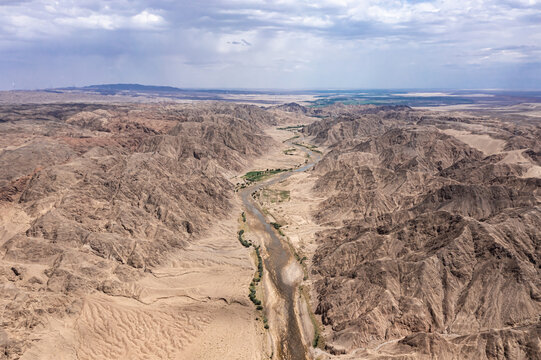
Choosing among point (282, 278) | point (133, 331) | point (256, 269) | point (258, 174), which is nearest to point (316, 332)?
point (282, 278)

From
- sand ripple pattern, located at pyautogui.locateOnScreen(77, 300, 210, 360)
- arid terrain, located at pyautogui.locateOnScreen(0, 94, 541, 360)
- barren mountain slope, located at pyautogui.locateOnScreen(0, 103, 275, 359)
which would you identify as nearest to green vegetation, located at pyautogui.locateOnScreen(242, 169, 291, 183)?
barren mountain slope, located at pyautogui.locateOnScreen(0, 103, 275, 359)

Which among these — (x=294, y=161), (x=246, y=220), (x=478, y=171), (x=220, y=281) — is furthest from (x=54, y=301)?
(x=294, y=161)

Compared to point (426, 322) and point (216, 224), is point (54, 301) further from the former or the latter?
point (426, 322)

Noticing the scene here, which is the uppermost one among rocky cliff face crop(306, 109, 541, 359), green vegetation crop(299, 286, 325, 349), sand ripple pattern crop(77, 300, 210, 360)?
rocky cliff face crop(306, 109, 541, 359)

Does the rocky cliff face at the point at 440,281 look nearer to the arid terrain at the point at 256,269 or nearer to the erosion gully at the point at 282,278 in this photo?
the arid terrain at the point at 256,269

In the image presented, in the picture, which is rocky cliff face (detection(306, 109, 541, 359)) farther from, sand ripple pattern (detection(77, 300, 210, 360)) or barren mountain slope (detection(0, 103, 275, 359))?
sand ripple pattern (detection(77, 300, 210, 360))

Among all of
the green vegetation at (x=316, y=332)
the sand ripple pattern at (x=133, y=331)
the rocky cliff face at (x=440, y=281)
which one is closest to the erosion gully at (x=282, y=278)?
the green vegetation at (x=316, y=332)
